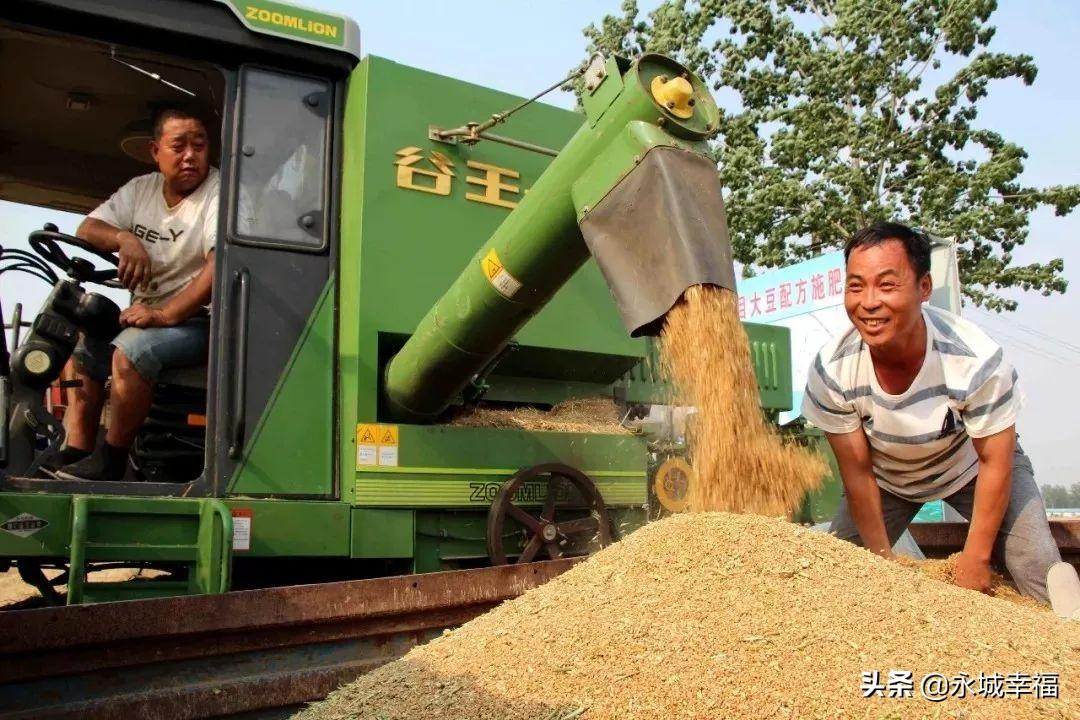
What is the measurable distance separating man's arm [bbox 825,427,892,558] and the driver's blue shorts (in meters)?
2.33

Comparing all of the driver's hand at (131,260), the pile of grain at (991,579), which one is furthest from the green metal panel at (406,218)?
the pile of grain at (991,579)

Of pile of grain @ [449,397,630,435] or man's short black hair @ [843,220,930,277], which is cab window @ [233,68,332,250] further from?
man's short black hair @ [843,220,930,277]

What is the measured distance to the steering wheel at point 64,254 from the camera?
3.49 metres

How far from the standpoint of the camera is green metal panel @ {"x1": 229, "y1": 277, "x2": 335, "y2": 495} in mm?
3297

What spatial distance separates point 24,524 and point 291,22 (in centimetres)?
202

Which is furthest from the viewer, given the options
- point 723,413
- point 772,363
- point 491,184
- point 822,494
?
point 772,363

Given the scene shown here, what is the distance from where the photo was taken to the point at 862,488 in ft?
10.5

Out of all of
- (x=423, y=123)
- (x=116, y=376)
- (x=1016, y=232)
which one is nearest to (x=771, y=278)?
(x=1016, y=232)

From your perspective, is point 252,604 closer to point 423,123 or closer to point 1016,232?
point 423,123

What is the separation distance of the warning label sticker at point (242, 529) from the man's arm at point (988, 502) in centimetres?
236

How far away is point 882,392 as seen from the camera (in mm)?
3127

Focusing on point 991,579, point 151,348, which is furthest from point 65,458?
point 991,579

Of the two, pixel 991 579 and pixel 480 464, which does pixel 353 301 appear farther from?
pixel 991 579

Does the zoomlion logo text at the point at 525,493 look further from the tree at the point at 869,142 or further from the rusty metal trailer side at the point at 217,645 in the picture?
the tree at the point at 869,142
